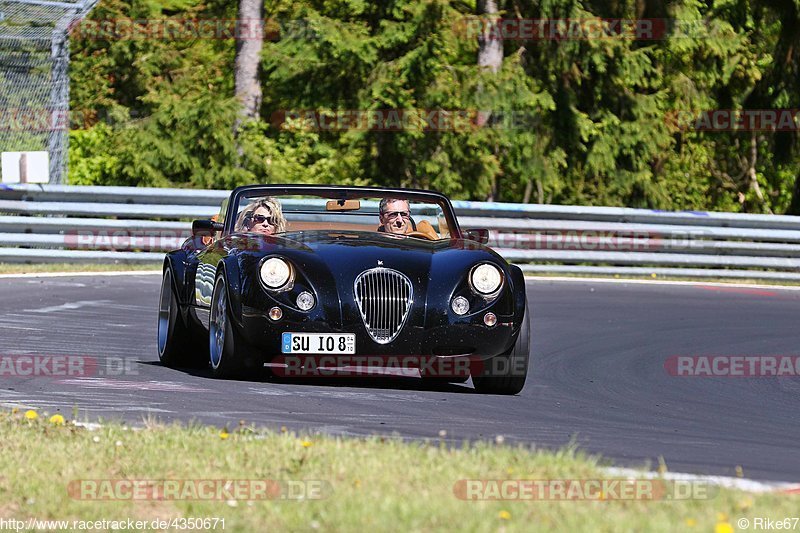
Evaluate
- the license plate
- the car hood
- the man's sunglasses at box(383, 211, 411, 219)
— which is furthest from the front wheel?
the license plate

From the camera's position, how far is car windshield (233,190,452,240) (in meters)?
9.70

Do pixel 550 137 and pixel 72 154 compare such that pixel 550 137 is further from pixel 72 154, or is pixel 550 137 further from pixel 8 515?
pixel 8 515

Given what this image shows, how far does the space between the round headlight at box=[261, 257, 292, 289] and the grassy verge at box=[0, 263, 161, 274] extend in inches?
373

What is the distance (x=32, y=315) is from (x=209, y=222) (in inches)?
131

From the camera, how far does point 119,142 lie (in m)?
24.6

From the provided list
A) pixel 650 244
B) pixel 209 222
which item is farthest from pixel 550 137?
pixel 209 222

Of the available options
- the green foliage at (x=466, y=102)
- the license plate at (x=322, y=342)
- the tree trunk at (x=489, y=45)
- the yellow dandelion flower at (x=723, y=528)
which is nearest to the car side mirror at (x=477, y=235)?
the license plate at (x=322, y=342)

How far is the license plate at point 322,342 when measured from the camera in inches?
332

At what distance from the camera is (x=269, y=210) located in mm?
9680
